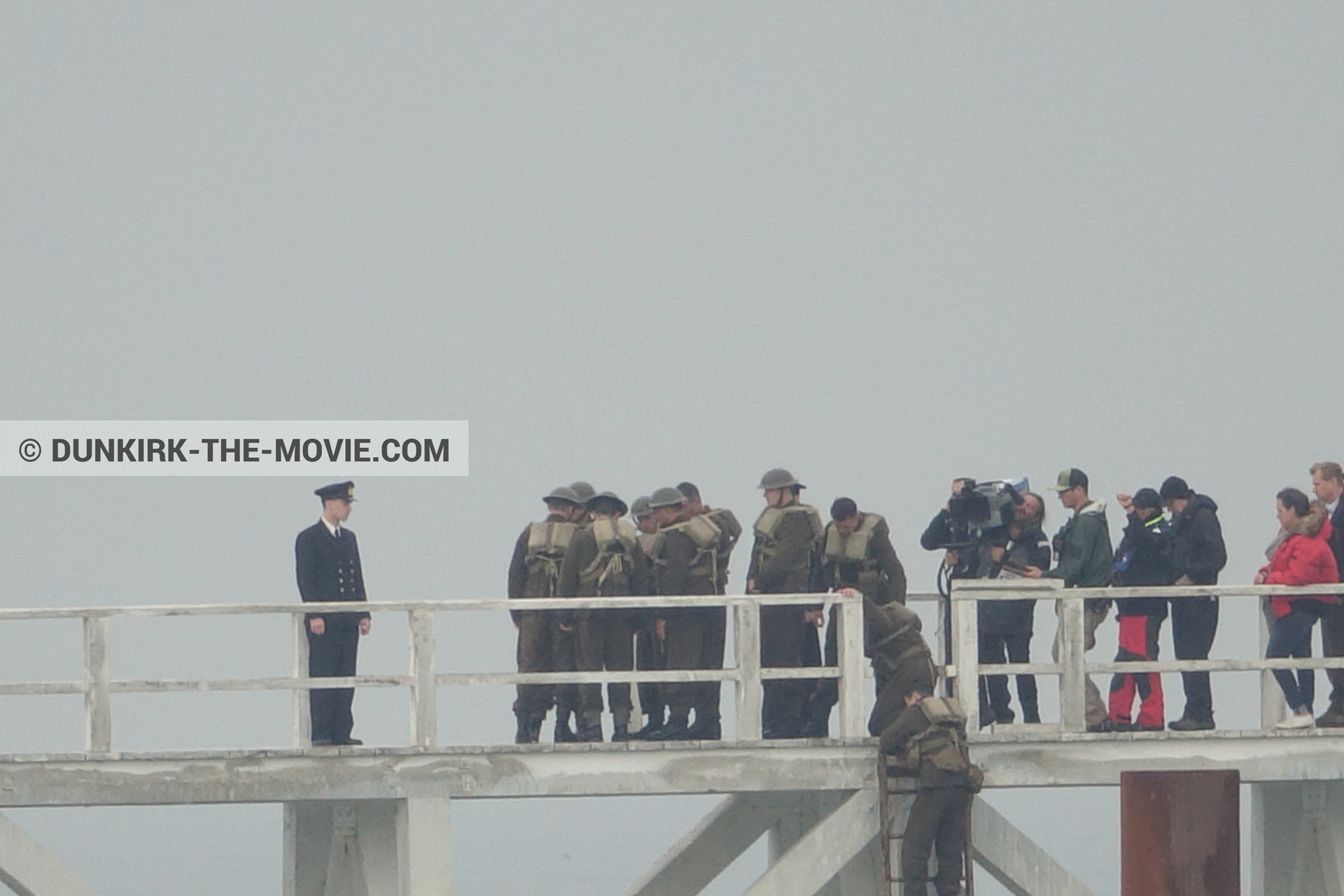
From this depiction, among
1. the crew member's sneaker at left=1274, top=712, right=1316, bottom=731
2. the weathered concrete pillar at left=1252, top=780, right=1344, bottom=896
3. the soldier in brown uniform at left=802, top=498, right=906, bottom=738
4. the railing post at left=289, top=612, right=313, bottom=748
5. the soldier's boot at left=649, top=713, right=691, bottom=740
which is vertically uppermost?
the soldier in brown uniform at left=802, top=498, right=906, bottom=738

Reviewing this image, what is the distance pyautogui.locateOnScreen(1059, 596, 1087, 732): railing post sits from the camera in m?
20.8

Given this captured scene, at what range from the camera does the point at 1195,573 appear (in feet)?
69.9

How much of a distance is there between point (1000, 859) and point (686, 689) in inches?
104

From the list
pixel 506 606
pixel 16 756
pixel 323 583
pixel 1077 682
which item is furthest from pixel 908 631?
pixel 16 756

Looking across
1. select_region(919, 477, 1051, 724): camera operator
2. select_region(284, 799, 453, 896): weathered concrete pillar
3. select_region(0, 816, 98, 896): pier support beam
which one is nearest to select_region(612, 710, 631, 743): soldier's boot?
select_region(284, 799, 453, 896): weathered concrete pillar

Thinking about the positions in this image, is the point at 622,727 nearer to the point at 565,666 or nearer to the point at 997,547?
the point at 565,666

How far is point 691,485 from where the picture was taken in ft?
70.5

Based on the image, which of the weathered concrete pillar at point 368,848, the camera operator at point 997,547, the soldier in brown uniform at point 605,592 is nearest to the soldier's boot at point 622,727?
the soldier in brown uniform at point 605,592

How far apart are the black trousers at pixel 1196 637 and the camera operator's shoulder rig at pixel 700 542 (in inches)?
138

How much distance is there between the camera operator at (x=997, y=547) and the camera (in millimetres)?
21438

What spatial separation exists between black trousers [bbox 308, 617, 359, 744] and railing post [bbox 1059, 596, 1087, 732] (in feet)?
17.1

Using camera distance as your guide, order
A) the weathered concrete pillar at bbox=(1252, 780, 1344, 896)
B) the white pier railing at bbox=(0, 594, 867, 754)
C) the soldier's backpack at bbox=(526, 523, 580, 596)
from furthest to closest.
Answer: the weathered concrete pillar at bbox=(1252, 780, 1344, 896) → the soldier's backpack at bbox=(526, 523, 580, 596) → the white pier railing at bbox=(0, 594, 867, 754)

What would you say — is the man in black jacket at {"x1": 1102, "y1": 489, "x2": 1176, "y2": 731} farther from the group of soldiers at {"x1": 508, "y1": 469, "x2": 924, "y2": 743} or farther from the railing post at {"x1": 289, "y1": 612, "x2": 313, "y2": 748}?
the railing post at {"x1": 289, "y1": 612, "x2": 313, "y2": 748}

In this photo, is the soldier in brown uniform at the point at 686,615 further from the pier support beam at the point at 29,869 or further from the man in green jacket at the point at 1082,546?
the pier support beam at the point at 29,869
